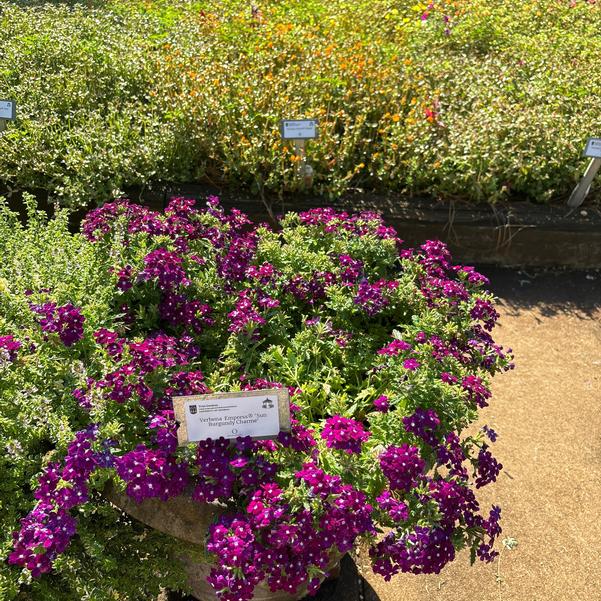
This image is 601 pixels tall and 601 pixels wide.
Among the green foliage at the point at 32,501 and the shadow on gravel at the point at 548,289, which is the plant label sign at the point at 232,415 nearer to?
the green foliage at the point at 32,501

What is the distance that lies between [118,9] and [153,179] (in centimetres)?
264

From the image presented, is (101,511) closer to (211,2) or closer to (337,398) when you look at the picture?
(337,398)

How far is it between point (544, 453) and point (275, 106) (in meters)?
2.53

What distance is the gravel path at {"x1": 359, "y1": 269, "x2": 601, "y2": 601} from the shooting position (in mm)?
2482

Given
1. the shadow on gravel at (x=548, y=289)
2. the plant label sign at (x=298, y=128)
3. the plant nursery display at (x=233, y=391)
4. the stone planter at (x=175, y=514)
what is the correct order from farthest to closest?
the shadow on gravel at (x=548, y=289) → the plant label sign at (x=298, y=128) → the stone planter at (x=175, y=514) → the plant nursery display at (x=233, y=391)

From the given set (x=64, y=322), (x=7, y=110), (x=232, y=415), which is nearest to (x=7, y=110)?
(x=7, y=110)

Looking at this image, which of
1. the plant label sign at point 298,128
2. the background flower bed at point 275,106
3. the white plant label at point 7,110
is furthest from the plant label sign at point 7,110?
the plant label sign at point 298,128

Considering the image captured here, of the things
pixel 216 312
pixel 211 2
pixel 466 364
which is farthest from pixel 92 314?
pixel 211 2

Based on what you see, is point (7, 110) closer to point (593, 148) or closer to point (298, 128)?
point (298, 128)

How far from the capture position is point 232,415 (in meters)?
1.71

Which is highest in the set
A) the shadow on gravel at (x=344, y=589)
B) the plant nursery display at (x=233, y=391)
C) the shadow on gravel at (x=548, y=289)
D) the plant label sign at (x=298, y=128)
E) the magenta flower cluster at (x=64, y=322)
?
the plant label sign at (x=298, y=128)

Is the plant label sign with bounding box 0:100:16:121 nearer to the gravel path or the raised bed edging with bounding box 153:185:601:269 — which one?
the raised bed edging with bounding box 153:185:601:269

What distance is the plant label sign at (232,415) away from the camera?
167cm

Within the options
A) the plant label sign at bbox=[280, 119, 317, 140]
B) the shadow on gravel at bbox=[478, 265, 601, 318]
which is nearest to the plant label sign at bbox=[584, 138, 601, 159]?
the shadow on gravel at bbox=[478, 265, 601, 318]
